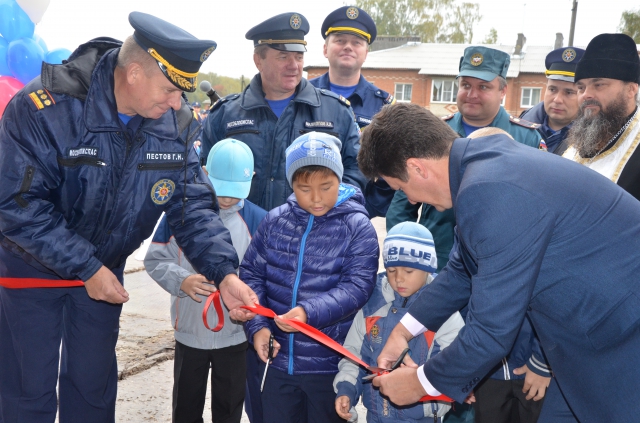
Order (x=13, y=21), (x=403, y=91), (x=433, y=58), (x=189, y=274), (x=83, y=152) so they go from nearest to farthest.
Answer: (x=83, y=152)
(x=189, y=274)
(x=13, y=21)
(x=433, y=58)
(x=403, y=91)

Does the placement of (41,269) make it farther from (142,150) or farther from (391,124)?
(391,124)

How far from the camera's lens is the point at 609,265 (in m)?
1.97

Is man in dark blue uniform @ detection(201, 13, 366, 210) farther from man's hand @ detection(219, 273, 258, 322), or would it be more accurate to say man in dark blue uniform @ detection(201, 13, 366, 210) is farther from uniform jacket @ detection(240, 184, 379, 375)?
man's hand @ detection(219, 273, 258, 322)

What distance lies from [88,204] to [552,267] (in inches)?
87.7

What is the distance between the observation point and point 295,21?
166 inches

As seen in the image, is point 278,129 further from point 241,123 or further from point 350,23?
point 350,23

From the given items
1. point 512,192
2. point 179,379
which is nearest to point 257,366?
point 179,379

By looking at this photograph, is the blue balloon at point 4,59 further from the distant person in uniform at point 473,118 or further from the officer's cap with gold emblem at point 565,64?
the officer's cap with gold emblem at point 565,64

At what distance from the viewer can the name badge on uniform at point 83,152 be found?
2848 millimetres

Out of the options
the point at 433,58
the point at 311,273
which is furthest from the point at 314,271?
the point at 433,58

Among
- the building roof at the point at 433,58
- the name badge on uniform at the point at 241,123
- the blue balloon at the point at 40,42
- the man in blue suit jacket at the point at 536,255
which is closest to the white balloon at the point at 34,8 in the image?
the blue balloon at the point at 40,42

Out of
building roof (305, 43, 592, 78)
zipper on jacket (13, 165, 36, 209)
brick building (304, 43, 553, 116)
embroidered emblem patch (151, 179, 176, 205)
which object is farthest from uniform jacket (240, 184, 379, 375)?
building roof (305, 43, 592, 78)

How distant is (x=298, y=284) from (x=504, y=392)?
4.54 ft

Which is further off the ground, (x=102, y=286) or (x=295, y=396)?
(x=102, y=286)
